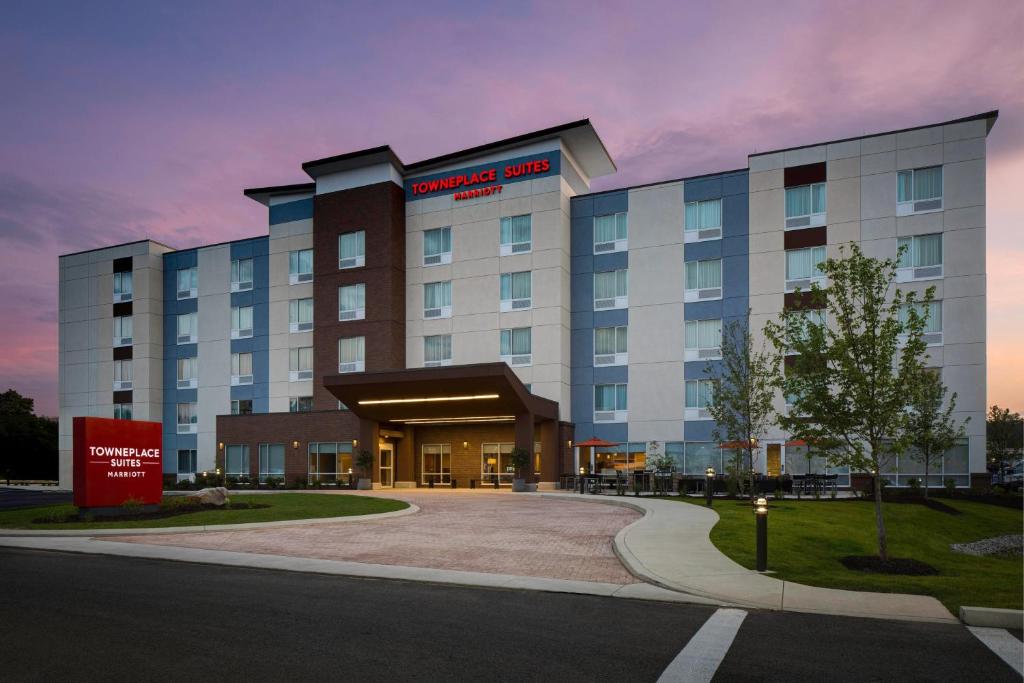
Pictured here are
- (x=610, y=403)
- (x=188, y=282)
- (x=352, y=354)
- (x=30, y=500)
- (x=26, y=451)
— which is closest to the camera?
(x=30, y=500)

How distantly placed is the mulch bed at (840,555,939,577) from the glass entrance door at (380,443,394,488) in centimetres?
3404

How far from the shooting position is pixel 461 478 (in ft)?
150

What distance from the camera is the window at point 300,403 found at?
51.2 m

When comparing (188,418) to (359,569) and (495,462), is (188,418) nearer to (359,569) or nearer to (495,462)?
(495,462)

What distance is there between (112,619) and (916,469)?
3873 centimetres

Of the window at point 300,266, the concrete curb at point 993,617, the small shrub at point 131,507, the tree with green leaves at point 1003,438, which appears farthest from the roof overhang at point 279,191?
the tree with green leaves at point 1003,438

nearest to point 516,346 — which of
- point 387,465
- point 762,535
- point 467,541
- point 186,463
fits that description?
point 387,465

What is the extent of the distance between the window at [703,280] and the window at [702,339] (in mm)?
1467

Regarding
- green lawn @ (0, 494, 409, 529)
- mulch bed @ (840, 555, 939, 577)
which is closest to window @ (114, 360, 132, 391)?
green lawn @ (0, 494, 409, 529)

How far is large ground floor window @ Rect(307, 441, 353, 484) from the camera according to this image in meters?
45.5

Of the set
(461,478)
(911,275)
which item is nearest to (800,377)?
(911,275)

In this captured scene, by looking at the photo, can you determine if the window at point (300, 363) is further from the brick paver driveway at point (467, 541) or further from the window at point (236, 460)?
the brick paver driveway at point (467, 541)

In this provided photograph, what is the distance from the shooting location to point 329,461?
151 feet

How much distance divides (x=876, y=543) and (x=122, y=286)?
184 feet
